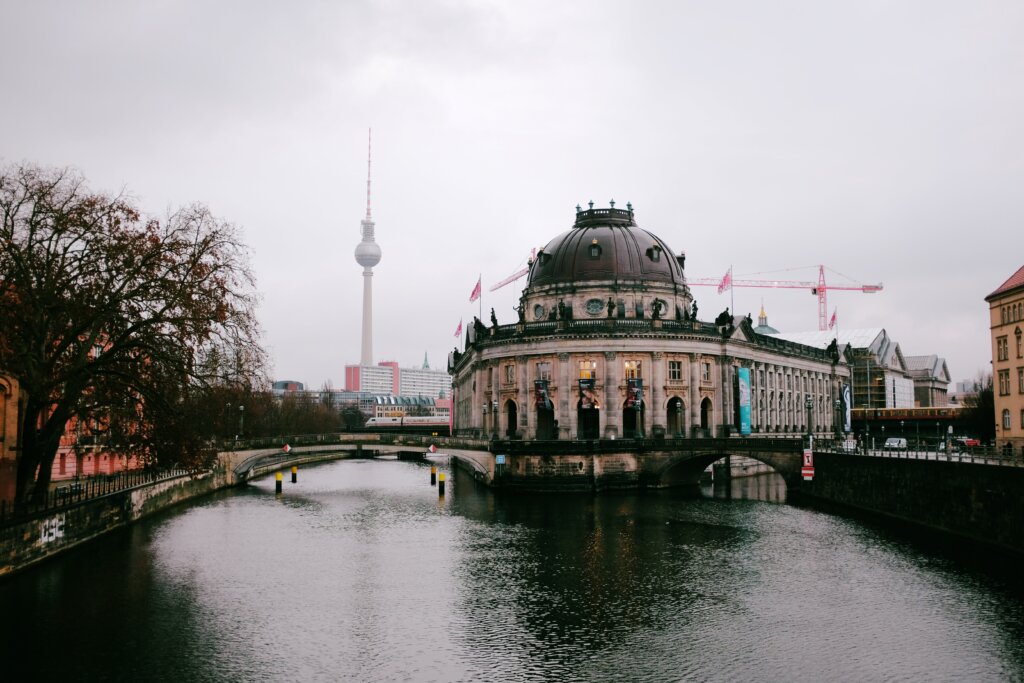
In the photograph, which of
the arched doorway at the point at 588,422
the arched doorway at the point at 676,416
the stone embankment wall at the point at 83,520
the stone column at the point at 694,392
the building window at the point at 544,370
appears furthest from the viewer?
the arched doorway at the point at 588,422

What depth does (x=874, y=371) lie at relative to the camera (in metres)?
175

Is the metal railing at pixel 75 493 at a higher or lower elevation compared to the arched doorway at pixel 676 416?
lower

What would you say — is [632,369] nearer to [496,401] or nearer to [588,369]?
[588,369]

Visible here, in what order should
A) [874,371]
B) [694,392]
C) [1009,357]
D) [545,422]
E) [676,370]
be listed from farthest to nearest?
[874,371]
[545,422]
[676,370]
[694,392]
[1009,357]

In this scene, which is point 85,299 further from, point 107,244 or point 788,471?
point 788,471

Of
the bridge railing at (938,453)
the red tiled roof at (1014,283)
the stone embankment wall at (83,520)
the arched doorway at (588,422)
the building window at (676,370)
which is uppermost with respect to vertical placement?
the red tiled roof at (1014,283)

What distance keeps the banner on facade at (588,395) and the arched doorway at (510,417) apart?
10860 millimetres

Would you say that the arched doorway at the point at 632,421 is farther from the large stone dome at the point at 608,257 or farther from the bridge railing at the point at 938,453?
the bridge railing at the point at 938,453

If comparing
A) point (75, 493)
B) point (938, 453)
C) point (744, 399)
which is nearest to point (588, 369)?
point (744, 399)

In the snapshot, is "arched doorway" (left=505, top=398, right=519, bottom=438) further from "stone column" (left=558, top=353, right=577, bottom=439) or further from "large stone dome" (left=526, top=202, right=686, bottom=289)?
"large stone dome" (left=526, top=202, right=686, bottom=289)

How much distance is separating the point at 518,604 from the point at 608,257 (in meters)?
74.7

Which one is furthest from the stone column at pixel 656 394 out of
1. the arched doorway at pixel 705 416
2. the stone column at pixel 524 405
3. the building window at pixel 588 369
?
the stone column at pixel 524 405

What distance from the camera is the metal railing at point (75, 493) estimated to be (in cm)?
4209

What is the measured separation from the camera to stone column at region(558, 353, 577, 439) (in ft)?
316
